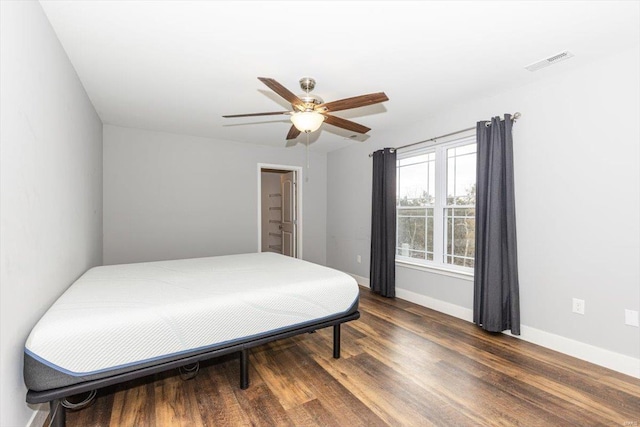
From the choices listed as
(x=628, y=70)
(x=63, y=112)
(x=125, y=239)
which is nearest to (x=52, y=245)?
(x=63, y=112)

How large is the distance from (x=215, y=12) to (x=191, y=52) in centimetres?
54

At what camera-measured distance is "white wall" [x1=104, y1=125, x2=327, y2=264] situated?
391 cm

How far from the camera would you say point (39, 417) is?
5.36ft

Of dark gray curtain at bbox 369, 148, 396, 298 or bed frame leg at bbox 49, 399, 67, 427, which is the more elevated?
dark gray curtain at bbox 369, 148, 396, 298

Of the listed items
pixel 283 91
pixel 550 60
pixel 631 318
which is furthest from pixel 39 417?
pixel 550 60

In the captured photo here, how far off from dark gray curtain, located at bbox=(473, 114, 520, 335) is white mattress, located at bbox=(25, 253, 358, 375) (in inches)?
56.6

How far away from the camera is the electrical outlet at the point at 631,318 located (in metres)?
2.14

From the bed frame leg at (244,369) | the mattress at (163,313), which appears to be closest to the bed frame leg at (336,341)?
the mattress at (163,313)

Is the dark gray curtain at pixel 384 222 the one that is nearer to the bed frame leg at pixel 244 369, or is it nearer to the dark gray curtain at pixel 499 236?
the dark gray curtain at pixel 499 236

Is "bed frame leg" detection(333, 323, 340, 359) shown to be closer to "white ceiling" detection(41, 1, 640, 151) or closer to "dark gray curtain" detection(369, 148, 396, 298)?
"dark gray curtain" detection(369, 148, 396, 298)

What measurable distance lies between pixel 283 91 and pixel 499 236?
2348 mm

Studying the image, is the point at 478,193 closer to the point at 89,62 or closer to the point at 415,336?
the point at 415,336

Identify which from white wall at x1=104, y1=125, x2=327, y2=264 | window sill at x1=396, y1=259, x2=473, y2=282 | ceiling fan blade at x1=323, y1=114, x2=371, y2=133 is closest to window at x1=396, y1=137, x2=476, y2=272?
window sill at x1=396, y1=259, x2=473, y2=282

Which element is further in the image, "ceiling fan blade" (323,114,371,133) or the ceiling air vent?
"ceiling fan blade" (323,114,371,133)
